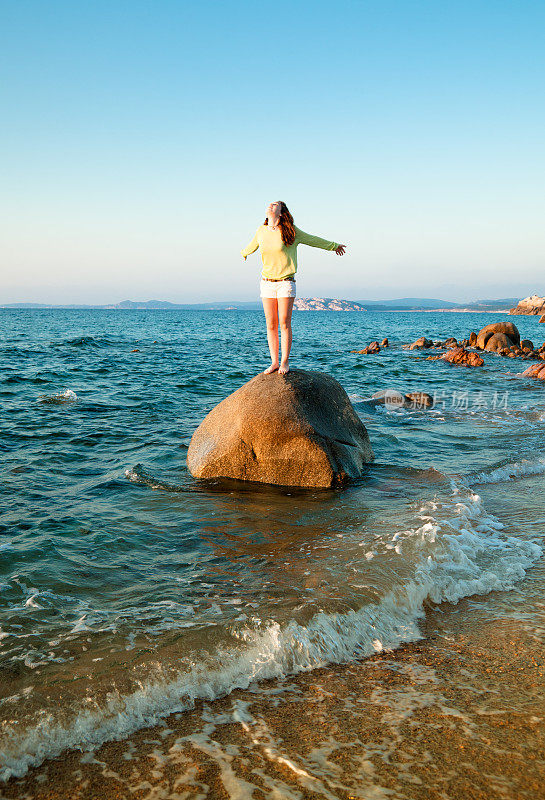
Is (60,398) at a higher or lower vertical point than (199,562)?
higher

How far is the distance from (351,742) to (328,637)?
1093mm

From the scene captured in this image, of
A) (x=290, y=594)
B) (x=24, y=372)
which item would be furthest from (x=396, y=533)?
(x=24, y=372)

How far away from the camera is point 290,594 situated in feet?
14.8

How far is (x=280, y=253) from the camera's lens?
25.3ft

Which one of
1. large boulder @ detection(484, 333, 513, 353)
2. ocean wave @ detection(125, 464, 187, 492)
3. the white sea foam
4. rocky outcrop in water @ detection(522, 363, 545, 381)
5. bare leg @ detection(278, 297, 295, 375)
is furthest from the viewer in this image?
large boulder @ detection(484, 333, 513, 353)

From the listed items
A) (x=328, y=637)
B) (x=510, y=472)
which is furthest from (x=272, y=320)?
(x=328, y=637)

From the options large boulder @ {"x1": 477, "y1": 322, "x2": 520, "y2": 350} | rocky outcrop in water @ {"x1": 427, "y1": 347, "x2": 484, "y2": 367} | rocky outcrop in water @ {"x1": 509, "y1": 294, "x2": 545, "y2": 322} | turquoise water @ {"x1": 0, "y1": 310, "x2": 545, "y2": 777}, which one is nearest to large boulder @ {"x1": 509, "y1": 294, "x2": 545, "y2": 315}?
rocky outcrop in water @ {"x1": 509, "y1": 294, "x2": 545, "y2": 322}

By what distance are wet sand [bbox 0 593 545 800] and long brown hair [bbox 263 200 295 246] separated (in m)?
5.63

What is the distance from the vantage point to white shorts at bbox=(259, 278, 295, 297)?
7816mm

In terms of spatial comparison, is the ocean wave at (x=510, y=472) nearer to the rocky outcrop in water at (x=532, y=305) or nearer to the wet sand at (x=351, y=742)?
the wet sand at (x=351, y=742)

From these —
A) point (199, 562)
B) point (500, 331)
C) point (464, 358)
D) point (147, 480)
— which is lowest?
point (199, 562)

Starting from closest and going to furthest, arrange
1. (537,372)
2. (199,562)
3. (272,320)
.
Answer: (199,562)
(272,320)
(537,372)

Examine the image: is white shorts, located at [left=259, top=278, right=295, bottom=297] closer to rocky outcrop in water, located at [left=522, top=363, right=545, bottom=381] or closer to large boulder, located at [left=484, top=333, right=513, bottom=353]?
rocky outcrop in water, located at [left=522, top=363, right=545, bottom=381]

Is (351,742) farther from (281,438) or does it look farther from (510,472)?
(510,472)
